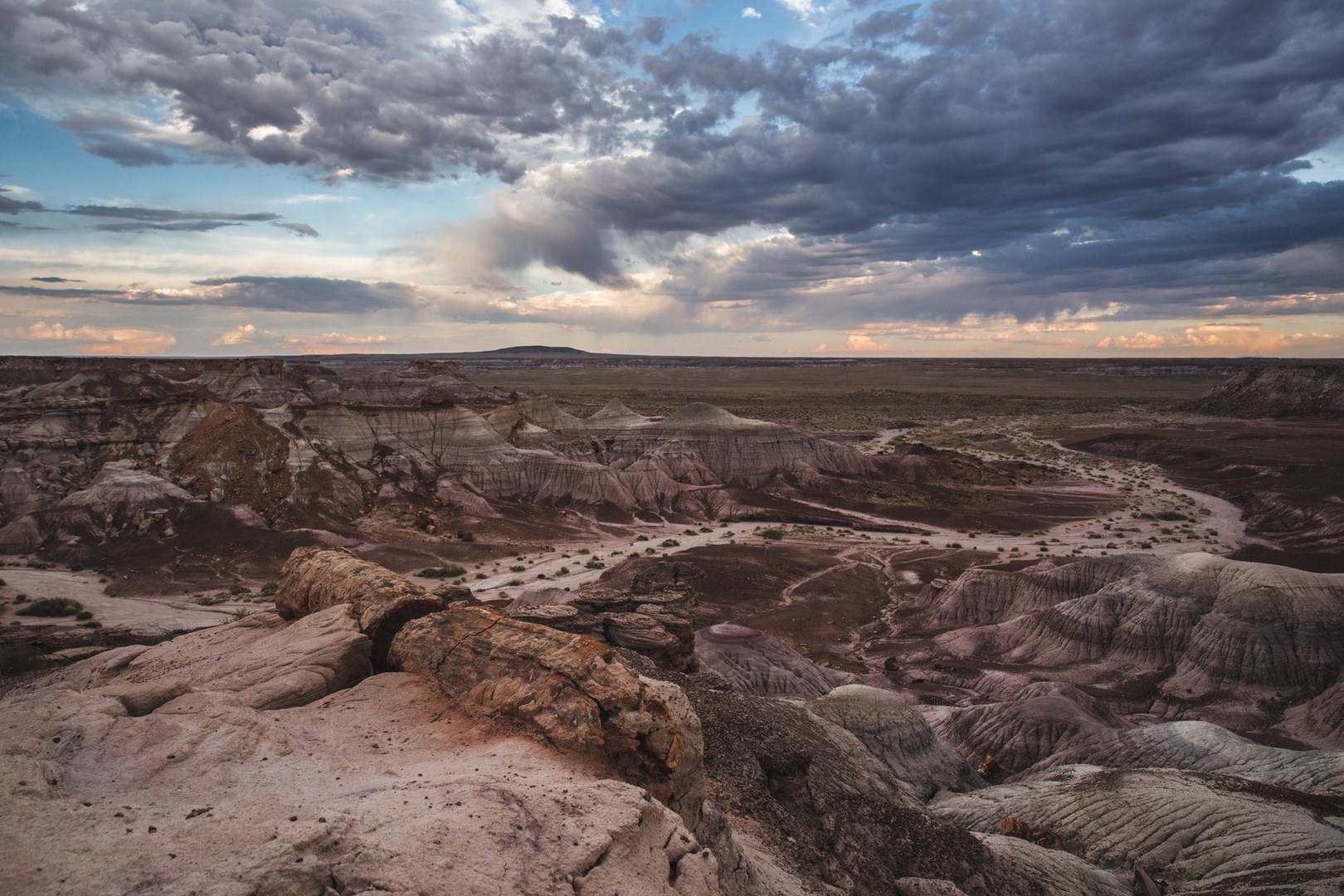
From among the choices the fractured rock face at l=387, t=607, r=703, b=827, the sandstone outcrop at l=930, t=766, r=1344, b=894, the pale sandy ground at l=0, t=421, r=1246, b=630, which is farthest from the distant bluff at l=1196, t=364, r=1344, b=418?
the fractured rock face at l=387, t=607, r=703, b=827

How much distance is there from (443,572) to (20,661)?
2763 centimetres

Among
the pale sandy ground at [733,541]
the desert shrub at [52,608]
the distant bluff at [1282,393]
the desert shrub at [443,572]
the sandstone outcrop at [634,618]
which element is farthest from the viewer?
the distant bluff at [1282,393]

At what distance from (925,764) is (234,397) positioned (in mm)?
96850

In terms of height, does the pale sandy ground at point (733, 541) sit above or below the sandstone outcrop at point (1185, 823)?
below

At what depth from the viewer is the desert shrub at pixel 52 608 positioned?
2944 cm

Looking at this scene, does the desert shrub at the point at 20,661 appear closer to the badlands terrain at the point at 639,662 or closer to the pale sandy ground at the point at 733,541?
the badlands terrain at the point at 639,662

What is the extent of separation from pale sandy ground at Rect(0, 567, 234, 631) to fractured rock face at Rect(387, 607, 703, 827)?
2334cm

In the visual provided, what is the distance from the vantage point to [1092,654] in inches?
1177

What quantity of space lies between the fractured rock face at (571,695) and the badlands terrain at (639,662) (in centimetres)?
7

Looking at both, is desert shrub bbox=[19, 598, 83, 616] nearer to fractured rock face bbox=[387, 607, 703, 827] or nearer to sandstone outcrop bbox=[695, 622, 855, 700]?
sandstone outcrop bbox=[695, 622, 855, 700]

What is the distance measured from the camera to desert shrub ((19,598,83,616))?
96.6 ft

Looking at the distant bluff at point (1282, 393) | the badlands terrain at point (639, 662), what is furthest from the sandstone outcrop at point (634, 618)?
the distant bluff at point (1282, 393)

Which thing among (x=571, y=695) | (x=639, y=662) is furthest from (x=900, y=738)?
(x=571, y=695)

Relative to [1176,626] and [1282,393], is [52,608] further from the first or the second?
[1282,393]
